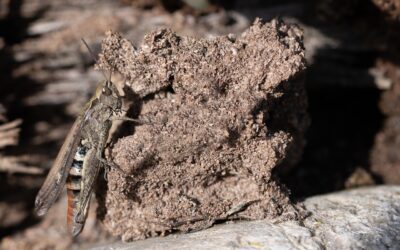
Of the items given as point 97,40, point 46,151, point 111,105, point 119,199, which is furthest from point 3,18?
point 119,199

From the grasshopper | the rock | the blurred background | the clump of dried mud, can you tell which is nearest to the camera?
the rock

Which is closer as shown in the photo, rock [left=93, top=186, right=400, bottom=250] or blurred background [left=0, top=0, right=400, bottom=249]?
rock [left=93, top=186, right=400, bottom=250]

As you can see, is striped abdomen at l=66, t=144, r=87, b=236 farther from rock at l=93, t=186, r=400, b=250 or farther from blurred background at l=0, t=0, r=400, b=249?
blurred background at l=0, t=0, r=400, b=249

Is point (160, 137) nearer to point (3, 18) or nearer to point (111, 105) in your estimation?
point (111, 105)

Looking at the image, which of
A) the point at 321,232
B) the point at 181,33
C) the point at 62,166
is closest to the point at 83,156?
the point at 62,166

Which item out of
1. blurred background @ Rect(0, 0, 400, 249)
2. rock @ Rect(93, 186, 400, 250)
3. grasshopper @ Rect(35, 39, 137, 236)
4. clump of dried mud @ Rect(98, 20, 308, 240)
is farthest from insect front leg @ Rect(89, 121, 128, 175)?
blurred background @ Rect(0, 0, 400, 249)

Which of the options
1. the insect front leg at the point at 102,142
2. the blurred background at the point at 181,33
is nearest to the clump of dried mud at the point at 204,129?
the insect front leg at the point at 102,142
